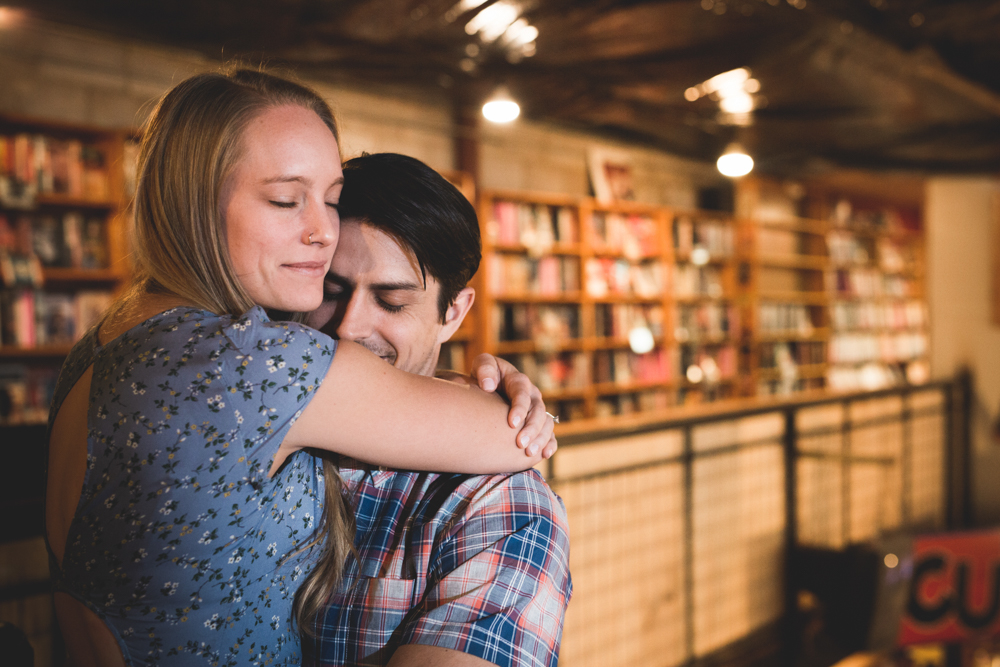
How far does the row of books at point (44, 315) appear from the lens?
346cm

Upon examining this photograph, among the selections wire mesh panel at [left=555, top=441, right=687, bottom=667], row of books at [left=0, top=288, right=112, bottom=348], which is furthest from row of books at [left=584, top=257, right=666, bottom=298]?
row of books at [left=0, top=288, right=112, bottom=348]

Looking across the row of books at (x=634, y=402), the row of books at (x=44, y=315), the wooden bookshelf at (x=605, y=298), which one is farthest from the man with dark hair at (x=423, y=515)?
the row of books at (x=634, y=402)

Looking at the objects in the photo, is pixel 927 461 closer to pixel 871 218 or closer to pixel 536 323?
pixel 536 323

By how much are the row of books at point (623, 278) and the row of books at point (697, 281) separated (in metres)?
0.24

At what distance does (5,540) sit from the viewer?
1414 mm

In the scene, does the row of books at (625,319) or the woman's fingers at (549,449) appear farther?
the row of books at (625,319)

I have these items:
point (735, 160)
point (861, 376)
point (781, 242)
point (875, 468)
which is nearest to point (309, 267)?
point (875, 468)

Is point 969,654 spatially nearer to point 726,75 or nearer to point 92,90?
point 726,75

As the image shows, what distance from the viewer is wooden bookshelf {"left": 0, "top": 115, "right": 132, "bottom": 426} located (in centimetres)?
344

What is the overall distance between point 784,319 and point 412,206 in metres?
7.34

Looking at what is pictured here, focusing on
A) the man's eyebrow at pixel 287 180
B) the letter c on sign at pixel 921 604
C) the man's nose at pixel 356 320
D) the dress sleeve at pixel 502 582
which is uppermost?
the man's eyebrow at pixel 287 180

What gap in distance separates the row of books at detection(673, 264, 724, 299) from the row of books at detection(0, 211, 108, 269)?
196 inches

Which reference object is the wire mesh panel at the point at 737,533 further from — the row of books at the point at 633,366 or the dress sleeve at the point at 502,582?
the row of books at the point at 633,366

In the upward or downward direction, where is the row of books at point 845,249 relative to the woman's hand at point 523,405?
upward
